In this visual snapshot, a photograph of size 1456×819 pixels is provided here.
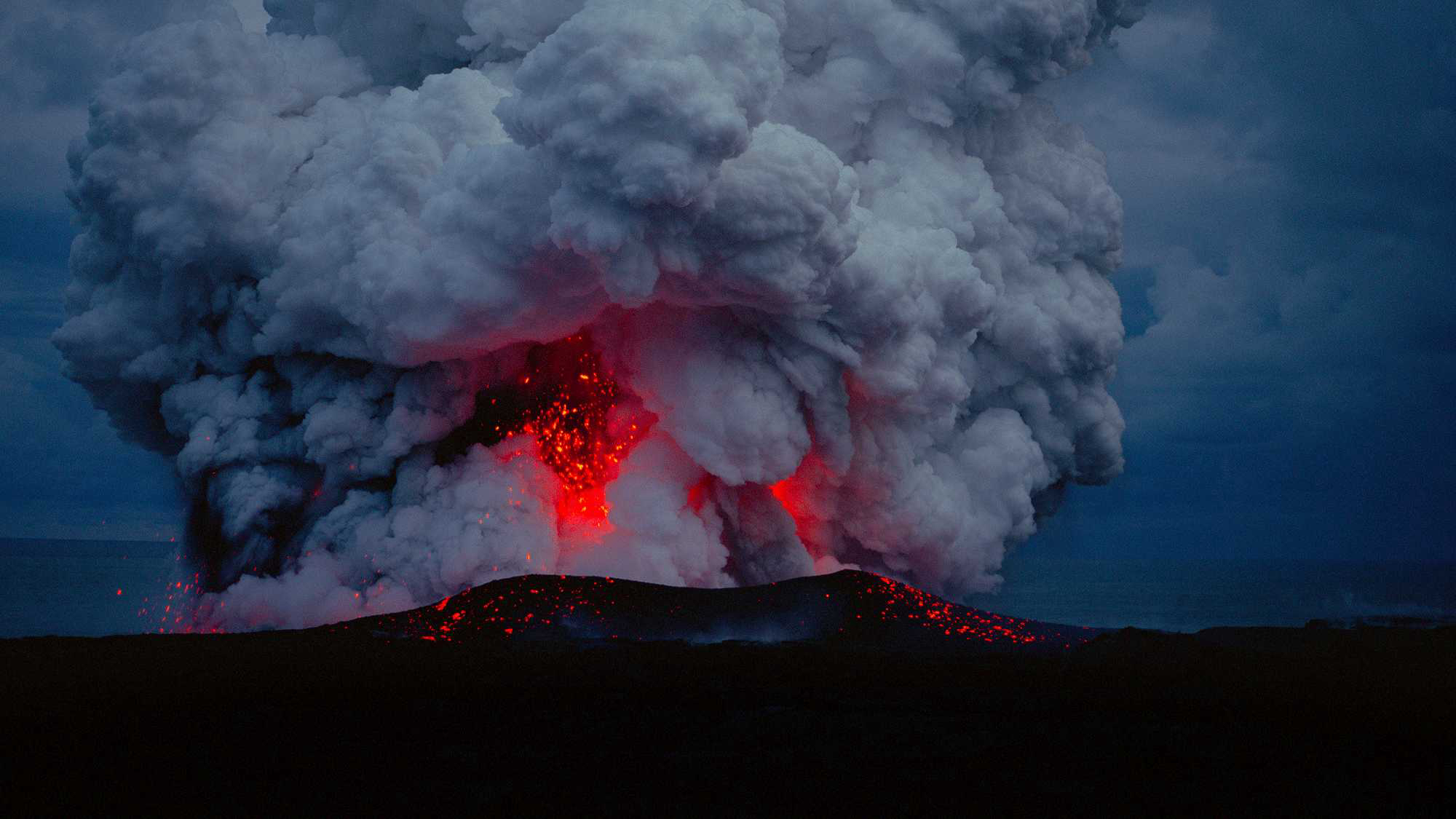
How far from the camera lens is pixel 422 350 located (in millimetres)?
Answer: 35375

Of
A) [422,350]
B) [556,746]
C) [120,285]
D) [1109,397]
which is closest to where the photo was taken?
[556,746]

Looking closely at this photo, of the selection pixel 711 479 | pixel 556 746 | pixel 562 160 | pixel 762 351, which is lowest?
pixel 556 746

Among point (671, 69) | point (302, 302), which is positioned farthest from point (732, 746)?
point (302, 302)

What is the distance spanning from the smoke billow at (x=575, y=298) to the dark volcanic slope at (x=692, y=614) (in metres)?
0.85

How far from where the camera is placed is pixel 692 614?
38.5 meters

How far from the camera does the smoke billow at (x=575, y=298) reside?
107 ft

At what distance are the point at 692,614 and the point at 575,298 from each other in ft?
33.3

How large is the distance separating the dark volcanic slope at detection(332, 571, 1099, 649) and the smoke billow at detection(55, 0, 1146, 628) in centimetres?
85

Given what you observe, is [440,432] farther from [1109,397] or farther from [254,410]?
[1109,397]

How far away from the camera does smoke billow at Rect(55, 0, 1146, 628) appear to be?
1288 inches

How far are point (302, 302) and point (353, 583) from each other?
26.5 feet

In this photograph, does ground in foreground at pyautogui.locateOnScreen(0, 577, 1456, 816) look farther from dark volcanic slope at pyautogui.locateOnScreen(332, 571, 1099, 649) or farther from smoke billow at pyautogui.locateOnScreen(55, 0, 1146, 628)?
smoke billow at pyautogui.locateOnScreen(55, 0, 1146, 628)

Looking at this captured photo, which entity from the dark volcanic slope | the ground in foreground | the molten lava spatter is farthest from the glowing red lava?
the ground in foreground

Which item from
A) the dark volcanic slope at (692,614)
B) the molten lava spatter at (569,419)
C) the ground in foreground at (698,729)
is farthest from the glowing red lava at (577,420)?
the ground in foreground at (698,729)
